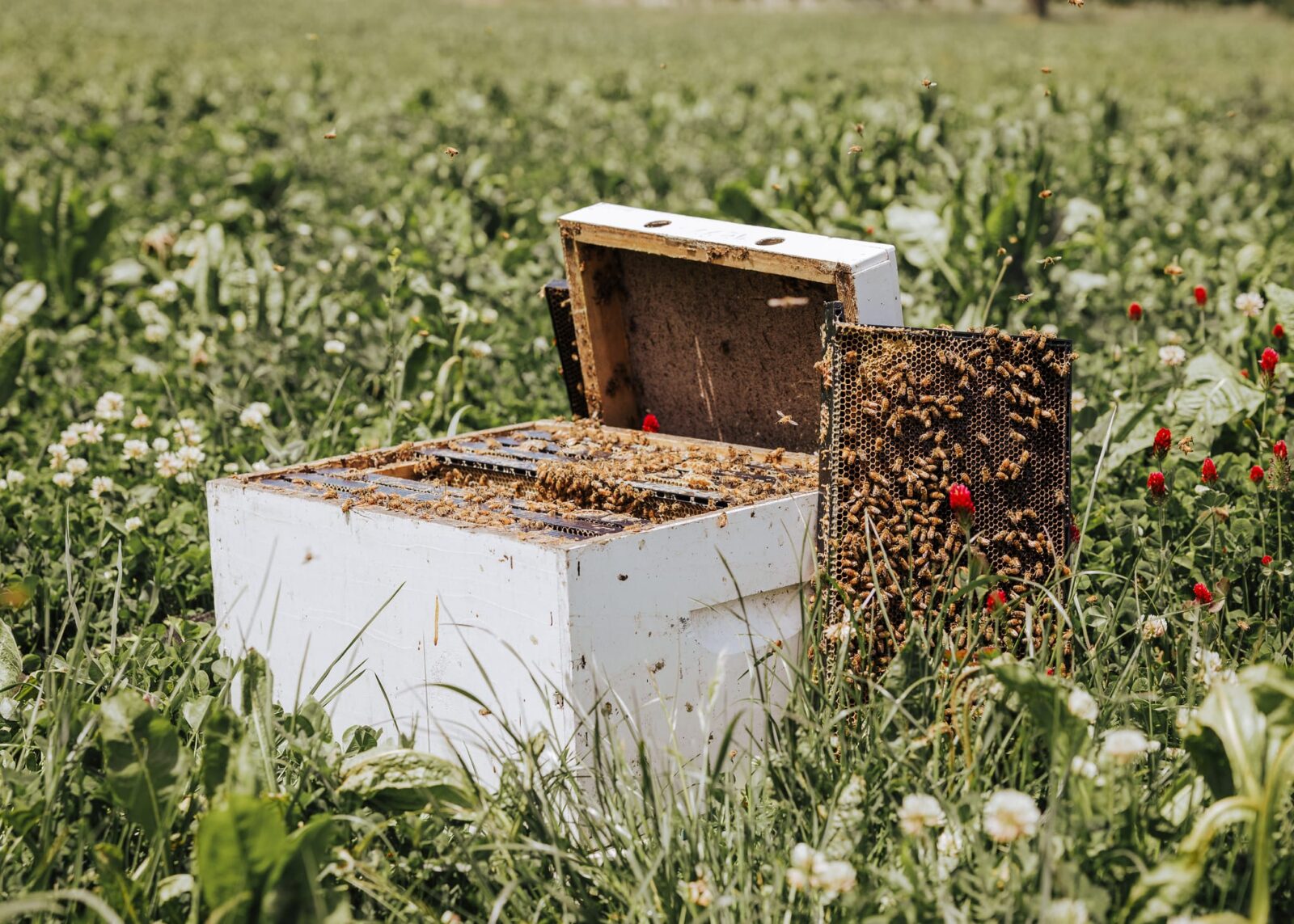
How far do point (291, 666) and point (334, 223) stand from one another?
4.83 m

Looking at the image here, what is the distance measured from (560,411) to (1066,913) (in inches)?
121

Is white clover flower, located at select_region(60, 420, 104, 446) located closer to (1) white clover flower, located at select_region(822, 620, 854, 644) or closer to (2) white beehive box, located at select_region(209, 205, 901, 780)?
(2) white beehive box, located at select_region(209, 205, 901, 780)

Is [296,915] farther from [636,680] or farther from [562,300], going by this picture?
[562,300]

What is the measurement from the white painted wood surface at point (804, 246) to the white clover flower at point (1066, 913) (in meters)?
1.21

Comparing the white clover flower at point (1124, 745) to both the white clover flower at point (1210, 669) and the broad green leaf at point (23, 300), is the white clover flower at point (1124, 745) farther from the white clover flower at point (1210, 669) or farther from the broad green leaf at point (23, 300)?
the broad green leaf at point (23, 300)

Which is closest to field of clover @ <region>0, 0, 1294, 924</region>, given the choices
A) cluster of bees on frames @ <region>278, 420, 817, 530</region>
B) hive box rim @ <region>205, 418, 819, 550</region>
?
hive box rim @ <region>205, 418, 819, 550</region>

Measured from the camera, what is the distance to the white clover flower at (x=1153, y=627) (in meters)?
2.39

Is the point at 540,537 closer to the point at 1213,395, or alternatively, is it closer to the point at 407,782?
the point at 407,782

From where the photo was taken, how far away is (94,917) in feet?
5.95

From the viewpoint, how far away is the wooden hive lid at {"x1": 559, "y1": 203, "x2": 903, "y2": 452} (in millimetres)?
2729

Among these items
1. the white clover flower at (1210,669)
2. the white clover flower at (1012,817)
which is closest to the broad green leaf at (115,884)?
the white clover flower at (1012,817)

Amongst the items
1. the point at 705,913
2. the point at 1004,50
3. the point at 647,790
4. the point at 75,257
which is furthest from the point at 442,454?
the point at 1004,50

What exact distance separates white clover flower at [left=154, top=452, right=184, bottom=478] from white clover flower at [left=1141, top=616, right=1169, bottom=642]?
2445mm

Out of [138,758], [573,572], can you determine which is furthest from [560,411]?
[138,758]
